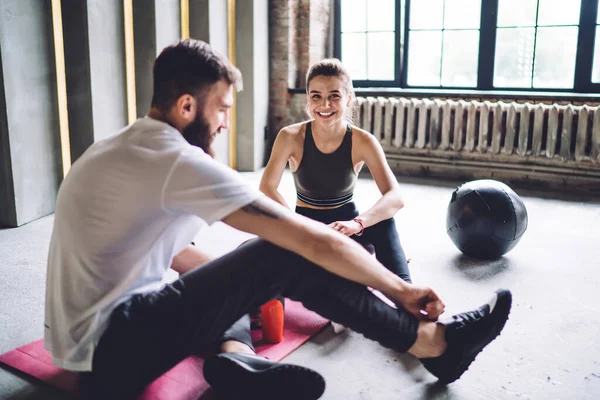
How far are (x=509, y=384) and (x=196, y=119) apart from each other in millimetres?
1281

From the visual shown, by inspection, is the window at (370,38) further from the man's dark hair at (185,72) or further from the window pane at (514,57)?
the man's dark hair at (185,72)

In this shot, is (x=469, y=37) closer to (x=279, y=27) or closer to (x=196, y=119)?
(x=279, y=27)

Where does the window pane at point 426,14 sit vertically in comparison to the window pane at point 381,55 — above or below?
above

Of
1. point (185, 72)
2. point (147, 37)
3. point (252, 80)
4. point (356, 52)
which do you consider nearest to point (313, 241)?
point (185, 72)

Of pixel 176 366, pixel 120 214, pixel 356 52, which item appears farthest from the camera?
pixel 356 52

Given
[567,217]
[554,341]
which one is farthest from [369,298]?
[567,217]

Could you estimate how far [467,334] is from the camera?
1.66 m

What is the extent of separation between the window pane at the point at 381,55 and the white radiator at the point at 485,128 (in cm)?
51

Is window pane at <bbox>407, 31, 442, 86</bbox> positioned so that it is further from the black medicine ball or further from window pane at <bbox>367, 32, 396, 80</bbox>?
the black medicine ball

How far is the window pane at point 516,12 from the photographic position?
17.1ft

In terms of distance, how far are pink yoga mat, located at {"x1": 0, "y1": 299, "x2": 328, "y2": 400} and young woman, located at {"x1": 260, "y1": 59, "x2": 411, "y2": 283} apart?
1.74 ft

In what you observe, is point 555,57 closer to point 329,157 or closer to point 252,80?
point 252,80

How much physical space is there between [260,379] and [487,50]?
4.81 metres

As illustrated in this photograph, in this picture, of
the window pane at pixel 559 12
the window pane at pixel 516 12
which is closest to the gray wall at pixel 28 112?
the window pane at pixel 516 12
